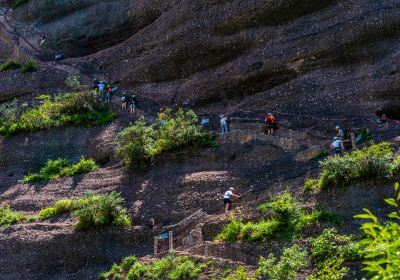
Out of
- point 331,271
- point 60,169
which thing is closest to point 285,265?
point 331,271

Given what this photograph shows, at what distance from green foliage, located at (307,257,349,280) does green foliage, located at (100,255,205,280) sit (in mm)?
3466

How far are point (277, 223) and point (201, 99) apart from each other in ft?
43.9

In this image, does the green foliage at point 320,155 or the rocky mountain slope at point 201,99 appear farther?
the green foliage at point 320,155

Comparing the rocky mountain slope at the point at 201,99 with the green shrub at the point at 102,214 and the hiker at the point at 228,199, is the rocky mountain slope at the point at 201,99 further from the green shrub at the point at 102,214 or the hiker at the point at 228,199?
the hiker at the point at 228,199

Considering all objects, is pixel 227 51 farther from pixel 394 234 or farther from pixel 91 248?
pixel 394 234

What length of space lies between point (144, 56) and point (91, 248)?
15.9m

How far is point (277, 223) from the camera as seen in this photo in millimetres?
22953

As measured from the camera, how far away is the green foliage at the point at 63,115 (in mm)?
35875

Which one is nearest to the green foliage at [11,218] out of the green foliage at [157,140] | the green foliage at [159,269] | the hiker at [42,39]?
the green foliage at [157,140]

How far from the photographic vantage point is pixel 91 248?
26.3m

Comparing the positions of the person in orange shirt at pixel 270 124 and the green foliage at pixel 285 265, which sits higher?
the person in orange shirt at pixel 270 124

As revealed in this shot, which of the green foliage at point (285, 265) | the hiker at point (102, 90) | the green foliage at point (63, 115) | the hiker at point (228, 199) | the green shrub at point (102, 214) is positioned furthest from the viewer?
the hiker at point (102, 90)

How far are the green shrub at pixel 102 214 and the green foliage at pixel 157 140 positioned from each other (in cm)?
382

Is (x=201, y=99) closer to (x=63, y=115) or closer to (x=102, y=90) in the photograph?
(x=102, y=90)
